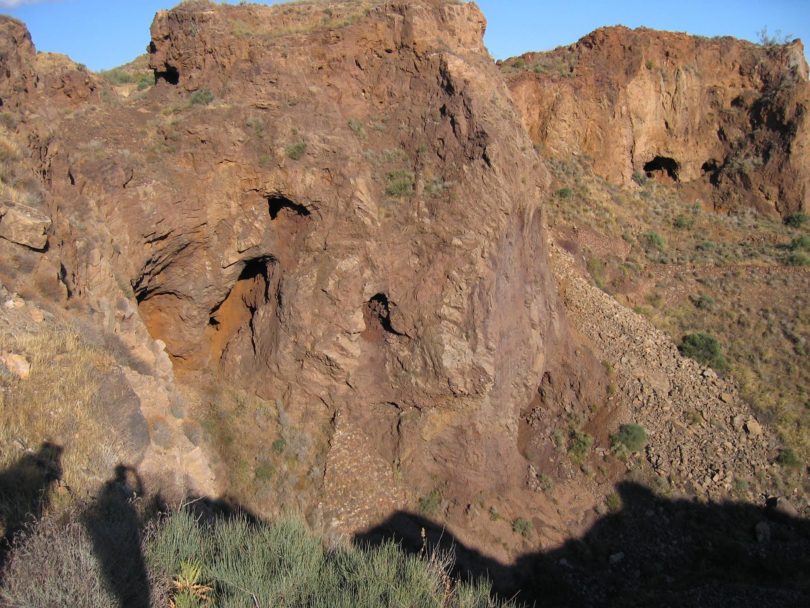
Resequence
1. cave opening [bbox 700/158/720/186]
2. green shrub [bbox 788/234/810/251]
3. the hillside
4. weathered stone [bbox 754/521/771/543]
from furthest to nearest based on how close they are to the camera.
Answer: cave opening [bbox 700/158/720/186]
green shrub [bbox 788/234/810/251]
weathered stone [bbox 754/521/771/543]
the hillside

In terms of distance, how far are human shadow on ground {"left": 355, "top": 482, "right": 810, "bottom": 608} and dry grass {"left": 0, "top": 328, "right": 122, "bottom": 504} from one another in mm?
6539

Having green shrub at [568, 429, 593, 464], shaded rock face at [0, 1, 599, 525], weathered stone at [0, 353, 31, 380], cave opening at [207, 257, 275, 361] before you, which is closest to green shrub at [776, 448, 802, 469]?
green shrub at [568, 429, 593, 464]

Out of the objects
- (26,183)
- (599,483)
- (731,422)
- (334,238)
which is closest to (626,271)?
(731,422)

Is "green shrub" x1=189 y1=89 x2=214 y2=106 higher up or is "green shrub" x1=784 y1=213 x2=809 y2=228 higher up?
"green shrub" x1=784 y1=213 x2=809 y2=228

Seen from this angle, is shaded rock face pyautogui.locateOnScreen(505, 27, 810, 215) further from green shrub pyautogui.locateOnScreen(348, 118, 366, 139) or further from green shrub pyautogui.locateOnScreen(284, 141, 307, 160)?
green shrub pyautogui.locateOnScreen(284, 141, 307, 160)

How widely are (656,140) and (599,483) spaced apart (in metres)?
21.0

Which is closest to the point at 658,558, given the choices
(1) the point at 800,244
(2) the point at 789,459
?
(2) the point at 789,459

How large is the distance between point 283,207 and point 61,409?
8021 millimetres

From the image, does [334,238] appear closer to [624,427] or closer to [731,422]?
[624,427]

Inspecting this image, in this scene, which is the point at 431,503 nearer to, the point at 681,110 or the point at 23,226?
the point at 23,226

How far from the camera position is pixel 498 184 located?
1454 centimetres

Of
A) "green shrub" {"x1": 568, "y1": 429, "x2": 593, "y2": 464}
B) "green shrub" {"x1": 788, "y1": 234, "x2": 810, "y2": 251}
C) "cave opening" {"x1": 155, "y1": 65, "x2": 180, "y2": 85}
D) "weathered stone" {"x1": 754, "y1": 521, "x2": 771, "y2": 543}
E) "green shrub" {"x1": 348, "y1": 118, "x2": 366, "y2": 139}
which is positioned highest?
"green shrub" {"x1": 788, "y1": 234, "x2": 810, "y2": 251}

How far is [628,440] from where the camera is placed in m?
16.5

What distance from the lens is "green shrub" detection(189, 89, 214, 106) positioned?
45.9 feet
